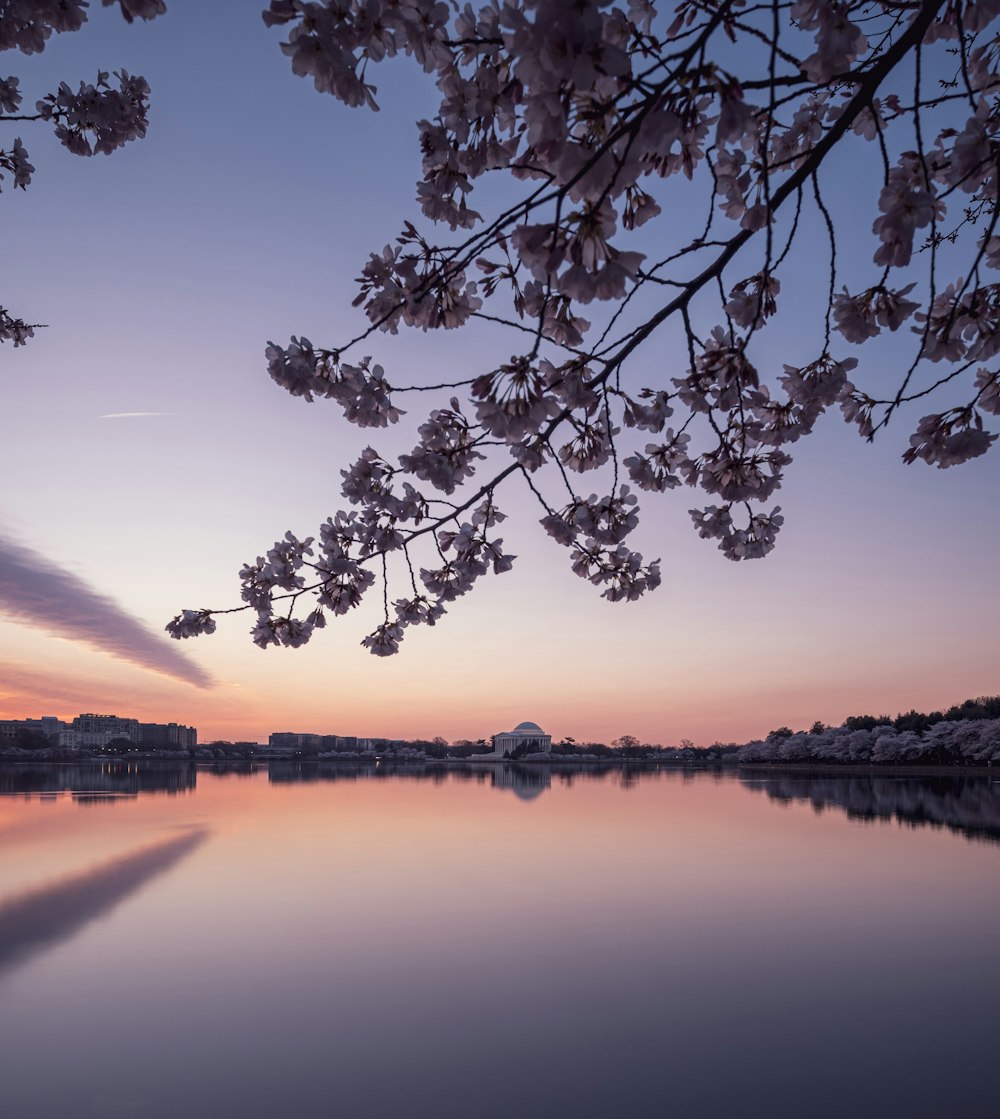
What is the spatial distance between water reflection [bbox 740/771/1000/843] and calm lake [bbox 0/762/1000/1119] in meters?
4.63

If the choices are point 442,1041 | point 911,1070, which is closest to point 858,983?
point 911,1070

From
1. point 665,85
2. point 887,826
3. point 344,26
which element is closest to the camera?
point 665,85

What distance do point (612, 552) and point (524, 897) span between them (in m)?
16.7

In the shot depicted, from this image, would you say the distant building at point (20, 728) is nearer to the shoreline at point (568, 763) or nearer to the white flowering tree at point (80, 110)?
the shoreline at point (568, 763)

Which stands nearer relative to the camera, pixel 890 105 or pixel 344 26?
pixel 344 26

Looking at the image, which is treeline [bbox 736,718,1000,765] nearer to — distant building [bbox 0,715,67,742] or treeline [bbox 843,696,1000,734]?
treeline [bbox 843,696,1000,734]

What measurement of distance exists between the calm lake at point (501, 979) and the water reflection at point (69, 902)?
0.30ft

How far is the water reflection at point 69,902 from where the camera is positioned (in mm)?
14852

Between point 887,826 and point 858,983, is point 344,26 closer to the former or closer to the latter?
point 858,983

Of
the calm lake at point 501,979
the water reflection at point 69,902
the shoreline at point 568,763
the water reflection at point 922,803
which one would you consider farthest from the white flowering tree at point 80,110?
the shoreline at point 568,763

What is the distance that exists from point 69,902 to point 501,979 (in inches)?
477

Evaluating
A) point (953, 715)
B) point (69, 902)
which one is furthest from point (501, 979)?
point (953, 715)

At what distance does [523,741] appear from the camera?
562 ft

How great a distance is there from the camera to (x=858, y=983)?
12352 millimetres
